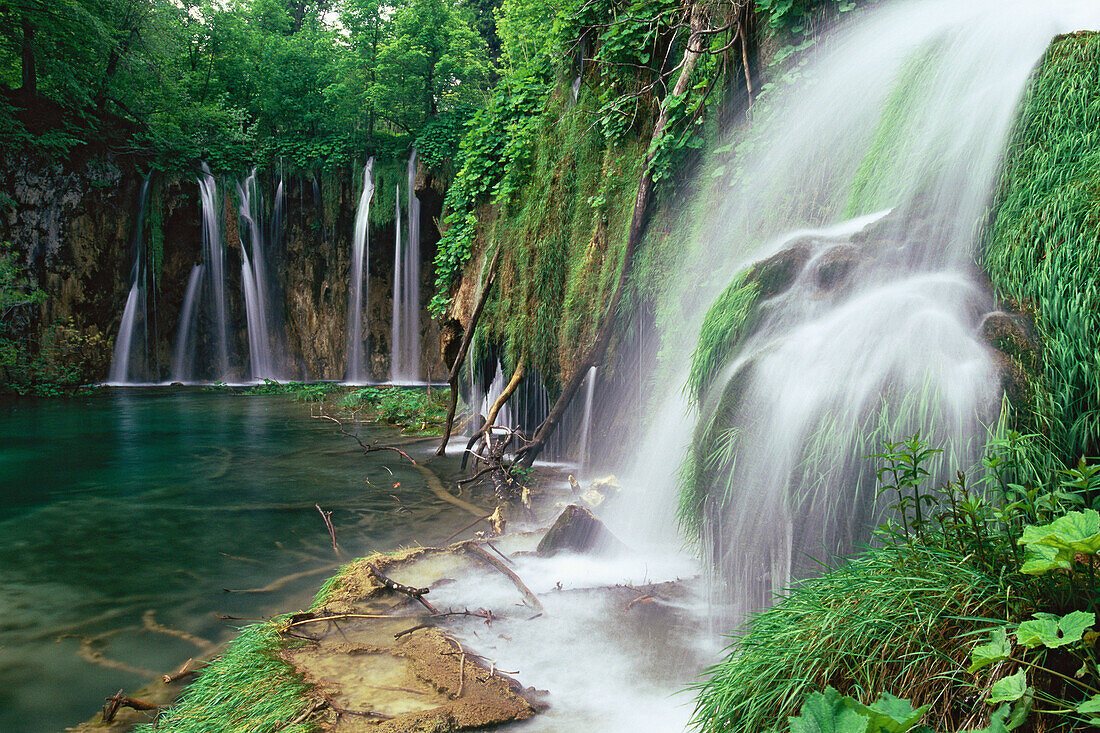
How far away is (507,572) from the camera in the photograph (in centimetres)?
425

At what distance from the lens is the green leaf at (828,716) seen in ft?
4.52

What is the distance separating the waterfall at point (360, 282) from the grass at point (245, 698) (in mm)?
16823

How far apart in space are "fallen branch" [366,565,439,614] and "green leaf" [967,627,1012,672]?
2.88 meters

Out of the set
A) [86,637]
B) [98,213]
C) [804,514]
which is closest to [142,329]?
[98,213]

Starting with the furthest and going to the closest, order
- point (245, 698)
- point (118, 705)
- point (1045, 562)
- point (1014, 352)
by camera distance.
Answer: point (118, 705) < point (245, 698) < point (1014, 352) < point (1045, 562)

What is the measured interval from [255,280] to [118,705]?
18.4m

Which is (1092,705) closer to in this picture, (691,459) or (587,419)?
(691,459)

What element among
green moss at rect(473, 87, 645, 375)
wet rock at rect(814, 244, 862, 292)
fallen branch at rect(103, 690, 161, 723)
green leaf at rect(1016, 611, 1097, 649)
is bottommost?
fallen branch at rect(103, 690, 161, 723)

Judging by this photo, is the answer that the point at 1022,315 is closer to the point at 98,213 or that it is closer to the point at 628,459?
the point at 628,459

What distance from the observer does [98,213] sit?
17.7m

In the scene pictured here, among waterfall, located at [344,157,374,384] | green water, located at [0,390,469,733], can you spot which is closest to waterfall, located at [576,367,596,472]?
green water, located at [0,390,469,733]

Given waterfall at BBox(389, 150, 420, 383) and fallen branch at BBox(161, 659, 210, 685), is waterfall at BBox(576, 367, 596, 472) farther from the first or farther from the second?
waterfall at BBox(389, 150, 420, 383)

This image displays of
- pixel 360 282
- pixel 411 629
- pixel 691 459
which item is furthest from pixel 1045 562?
pixel 360 282

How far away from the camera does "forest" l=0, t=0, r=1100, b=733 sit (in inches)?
76.9
